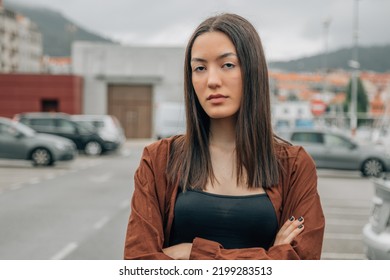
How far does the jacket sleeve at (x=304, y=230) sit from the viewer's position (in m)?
1.70

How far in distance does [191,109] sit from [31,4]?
1215 millimetres

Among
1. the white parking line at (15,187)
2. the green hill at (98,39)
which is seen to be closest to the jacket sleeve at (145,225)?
the green hill at (98,39)

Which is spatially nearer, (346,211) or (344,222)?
(344,222)

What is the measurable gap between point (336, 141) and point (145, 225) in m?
16.5

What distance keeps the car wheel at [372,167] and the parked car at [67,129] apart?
989cm

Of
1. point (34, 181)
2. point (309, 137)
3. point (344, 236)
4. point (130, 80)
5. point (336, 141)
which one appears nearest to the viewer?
point (344, 236)

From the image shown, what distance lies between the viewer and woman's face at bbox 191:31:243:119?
173 cm

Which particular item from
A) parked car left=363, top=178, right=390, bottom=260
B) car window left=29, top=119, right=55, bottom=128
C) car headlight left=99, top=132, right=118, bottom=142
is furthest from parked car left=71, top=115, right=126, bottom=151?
parked car left=363, top=178, right=390, bottom=260

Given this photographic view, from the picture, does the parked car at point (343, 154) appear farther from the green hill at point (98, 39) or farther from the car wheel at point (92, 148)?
the green hill at point (98, 39)

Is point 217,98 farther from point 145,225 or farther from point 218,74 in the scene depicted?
point 145,225

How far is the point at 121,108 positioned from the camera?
1515cm

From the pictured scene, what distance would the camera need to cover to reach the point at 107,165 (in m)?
19.5

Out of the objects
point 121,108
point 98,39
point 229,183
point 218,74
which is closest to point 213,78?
point 218,74
